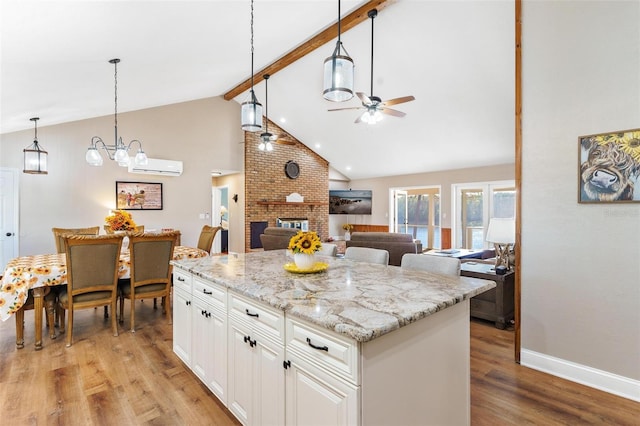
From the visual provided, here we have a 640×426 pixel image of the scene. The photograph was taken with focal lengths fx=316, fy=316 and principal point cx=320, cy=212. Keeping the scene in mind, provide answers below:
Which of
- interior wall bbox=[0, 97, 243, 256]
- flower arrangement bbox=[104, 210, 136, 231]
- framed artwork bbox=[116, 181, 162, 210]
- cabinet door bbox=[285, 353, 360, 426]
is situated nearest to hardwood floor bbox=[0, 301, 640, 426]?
cabinet door bbox=[285, 353, 360, 426]

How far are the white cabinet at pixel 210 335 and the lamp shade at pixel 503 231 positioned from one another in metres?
2.92

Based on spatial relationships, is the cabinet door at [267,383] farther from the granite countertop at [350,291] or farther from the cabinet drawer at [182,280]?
the cabinet drawer at [182,280]

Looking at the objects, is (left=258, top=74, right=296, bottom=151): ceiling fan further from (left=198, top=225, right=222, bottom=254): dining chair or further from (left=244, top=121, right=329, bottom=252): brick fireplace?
(left=198, top=225, right=222, bottom=254): dining chair

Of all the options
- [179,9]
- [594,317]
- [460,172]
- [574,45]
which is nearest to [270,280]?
[594,317]

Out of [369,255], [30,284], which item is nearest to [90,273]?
[30,284]

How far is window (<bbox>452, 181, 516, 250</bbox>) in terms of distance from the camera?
7.29 meters

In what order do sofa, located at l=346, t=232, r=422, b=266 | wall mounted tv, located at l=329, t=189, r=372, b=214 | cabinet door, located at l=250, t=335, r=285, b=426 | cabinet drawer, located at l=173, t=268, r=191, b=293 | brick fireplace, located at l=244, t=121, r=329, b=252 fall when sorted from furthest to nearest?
1. wall mounted tv, located at l=329, t=189, r=372, b=214
2. brick fireplace, located at l=244, t=121, r=329, b=252
3. sofa, located at l=346, t=232, r=422, b=266
4. cabinet drawer, located at l=173, t=268, r=191, b=293
5. cabinet door, located at l=250, t=335, r=285, b=426

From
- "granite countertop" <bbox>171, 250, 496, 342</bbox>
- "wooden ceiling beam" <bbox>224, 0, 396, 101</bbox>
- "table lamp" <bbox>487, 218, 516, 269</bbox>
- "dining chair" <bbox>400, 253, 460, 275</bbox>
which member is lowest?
"granite countertop" <bbox>171, 250, 496, 342</bbox>

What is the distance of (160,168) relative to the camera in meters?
6.29

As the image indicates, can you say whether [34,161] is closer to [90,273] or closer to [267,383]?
[90,273]

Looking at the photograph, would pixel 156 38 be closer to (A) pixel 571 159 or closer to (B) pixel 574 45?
(B) pixel 574 45

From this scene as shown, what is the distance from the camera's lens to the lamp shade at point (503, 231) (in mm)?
A: 3346

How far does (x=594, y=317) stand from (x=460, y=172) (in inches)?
237

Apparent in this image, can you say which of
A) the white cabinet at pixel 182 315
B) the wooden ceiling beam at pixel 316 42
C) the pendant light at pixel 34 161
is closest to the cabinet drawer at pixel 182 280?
the white cabinet at pixel 182 315
